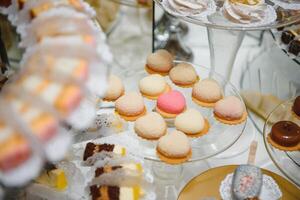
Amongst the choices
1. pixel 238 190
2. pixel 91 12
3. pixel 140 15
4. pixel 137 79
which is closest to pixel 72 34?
pixel 91 12

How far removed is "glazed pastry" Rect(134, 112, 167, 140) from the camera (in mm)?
1062

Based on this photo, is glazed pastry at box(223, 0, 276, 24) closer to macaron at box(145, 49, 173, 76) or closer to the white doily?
macaron at box(145, 49, 173, 76)

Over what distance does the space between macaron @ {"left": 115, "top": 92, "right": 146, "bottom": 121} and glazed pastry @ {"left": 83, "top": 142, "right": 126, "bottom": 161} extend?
0.30 feet

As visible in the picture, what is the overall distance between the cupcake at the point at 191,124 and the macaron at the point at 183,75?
0.42 ft

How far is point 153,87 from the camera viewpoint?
1191 mm

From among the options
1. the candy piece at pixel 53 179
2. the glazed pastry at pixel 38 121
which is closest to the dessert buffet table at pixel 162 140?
the candy piece at pixel 53 179

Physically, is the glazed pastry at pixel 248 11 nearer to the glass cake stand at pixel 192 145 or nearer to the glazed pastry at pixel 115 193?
the glass cake stand at pixel 192 145

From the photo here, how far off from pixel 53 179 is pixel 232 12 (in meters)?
0.61

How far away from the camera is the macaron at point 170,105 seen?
3.74ft

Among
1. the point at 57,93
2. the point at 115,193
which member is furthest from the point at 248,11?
the point at 57,93

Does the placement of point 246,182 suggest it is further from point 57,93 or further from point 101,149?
point 57,93

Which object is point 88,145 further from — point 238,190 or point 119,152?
point 238,190

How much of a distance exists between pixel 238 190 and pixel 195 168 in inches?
10.4

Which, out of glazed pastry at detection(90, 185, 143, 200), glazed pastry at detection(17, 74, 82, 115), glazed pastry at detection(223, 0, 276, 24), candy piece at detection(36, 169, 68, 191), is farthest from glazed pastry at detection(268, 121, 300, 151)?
glazed pastry at detection(17, 74, 82, 115)
